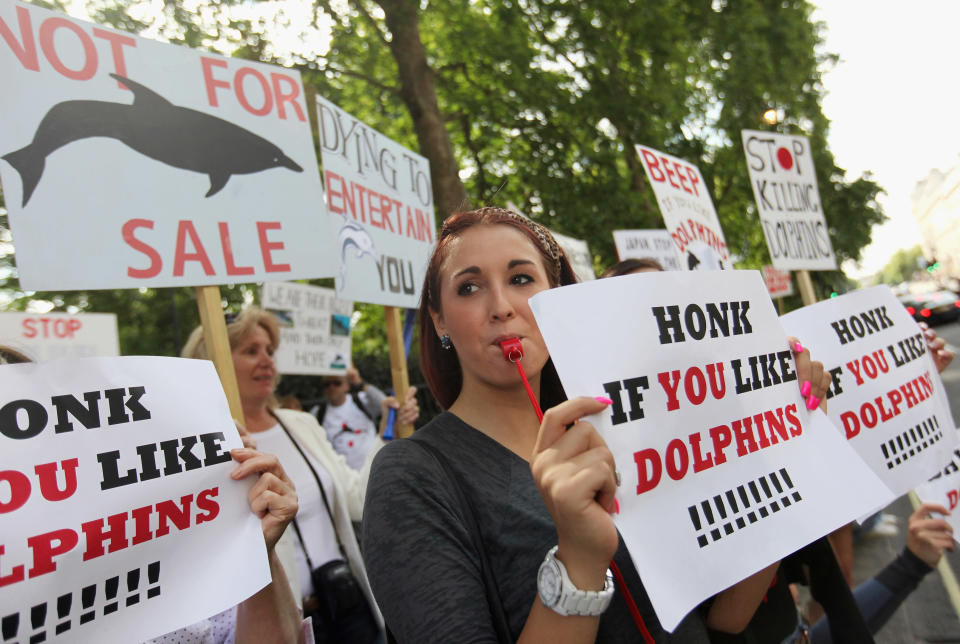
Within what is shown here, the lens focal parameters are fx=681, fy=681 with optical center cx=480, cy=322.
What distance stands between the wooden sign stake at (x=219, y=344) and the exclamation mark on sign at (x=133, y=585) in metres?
0.70

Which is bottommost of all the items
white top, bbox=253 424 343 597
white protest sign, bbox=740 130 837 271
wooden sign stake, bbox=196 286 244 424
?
white top, bbox=253 424 343 597

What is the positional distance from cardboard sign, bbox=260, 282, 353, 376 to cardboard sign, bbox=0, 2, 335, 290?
11.5 feet

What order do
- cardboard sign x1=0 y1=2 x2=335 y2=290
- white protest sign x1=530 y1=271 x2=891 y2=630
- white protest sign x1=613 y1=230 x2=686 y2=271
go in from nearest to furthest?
white protest sign x1=530 y1=271 x2=891 y2=630
cardboard sign x1=0 y1=2 x2=335 y2=290
white protest sign x1=613 y1=230 x2=686 y2=271

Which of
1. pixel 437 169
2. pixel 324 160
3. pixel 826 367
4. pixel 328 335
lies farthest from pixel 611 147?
pixel 826 367

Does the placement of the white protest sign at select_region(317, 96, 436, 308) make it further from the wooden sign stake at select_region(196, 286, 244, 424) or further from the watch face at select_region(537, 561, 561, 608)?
the watch face at select_region(537, 561, 561, 608)

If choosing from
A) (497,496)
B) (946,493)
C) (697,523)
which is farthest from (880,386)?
(497,496)

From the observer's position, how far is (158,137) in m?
2.15

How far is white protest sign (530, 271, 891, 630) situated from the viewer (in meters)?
1.21

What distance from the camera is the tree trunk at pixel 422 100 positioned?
8227 mm

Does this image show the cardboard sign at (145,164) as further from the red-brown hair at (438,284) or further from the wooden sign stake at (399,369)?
the wooden sign stake at (399,369)

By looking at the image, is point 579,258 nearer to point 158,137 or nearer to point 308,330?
point 308,330

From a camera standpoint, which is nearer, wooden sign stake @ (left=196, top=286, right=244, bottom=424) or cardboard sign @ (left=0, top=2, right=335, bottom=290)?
cardboard sign @ (left=0, top=2, right=335, bottom=290)

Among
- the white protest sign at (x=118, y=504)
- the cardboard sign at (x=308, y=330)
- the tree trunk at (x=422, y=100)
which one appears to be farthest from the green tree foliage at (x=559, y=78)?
the white protest sign at (x=118, y=504)

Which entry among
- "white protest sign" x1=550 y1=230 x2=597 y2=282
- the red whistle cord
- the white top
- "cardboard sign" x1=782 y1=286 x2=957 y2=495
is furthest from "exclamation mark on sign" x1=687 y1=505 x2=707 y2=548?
"white protest sign" x1=550 y1=230 x2=597 y2=282
